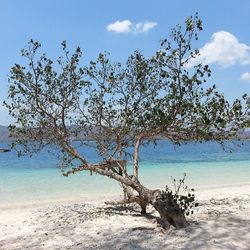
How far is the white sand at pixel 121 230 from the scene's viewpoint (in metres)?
6.92

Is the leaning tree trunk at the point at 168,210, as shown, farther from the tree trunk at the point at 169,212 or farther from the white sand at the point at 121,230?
the white sand at the point at 121,230

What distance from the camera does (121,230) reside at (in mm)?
8234

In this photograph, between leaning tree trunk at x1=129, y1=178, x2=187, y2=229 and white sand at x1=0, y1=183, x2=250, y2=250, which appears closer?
white sand at x1=0, y1=183, x2=250, y2=250

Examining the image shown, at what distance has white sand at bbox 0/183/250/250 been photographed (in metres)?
6.92

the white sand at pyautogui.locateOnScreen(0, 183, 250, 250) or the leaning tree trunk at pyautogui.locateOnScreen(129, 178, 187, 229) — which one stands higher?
the leaning tree trunk at pyautogui.locateOnScreen(129, 178, 187, 229)

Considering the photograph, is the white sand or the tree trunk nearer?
the white sand

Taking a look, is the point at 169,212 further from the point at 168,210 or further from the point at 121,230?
the point at 121,230

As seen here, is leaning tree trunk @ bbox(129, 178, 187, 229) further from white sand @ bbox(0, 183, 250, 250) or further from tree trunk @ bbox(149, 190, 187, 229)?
white sand @ bbox(0, 183, 250, 250)

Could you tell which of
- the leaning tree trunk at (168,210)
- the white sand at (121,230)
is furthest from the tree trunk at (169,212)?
the white sand at (121,230)

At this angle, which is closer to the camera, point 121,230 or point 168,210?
point 168,210

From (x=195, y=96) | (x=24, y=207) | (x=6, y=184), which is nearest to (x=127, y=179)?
(x=195, y=96)

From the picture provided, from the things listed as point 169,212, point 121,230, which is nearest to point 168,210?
point 169,212

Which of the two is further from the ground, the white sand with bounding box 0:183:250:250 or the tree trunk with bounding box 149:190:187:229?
the tree trunk with bounding box 149:190:187:229

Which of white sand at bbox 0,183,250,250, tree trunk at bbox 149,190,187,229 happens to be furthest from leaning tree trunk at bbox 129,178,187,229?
white sand at bbox 0,183,250,250
